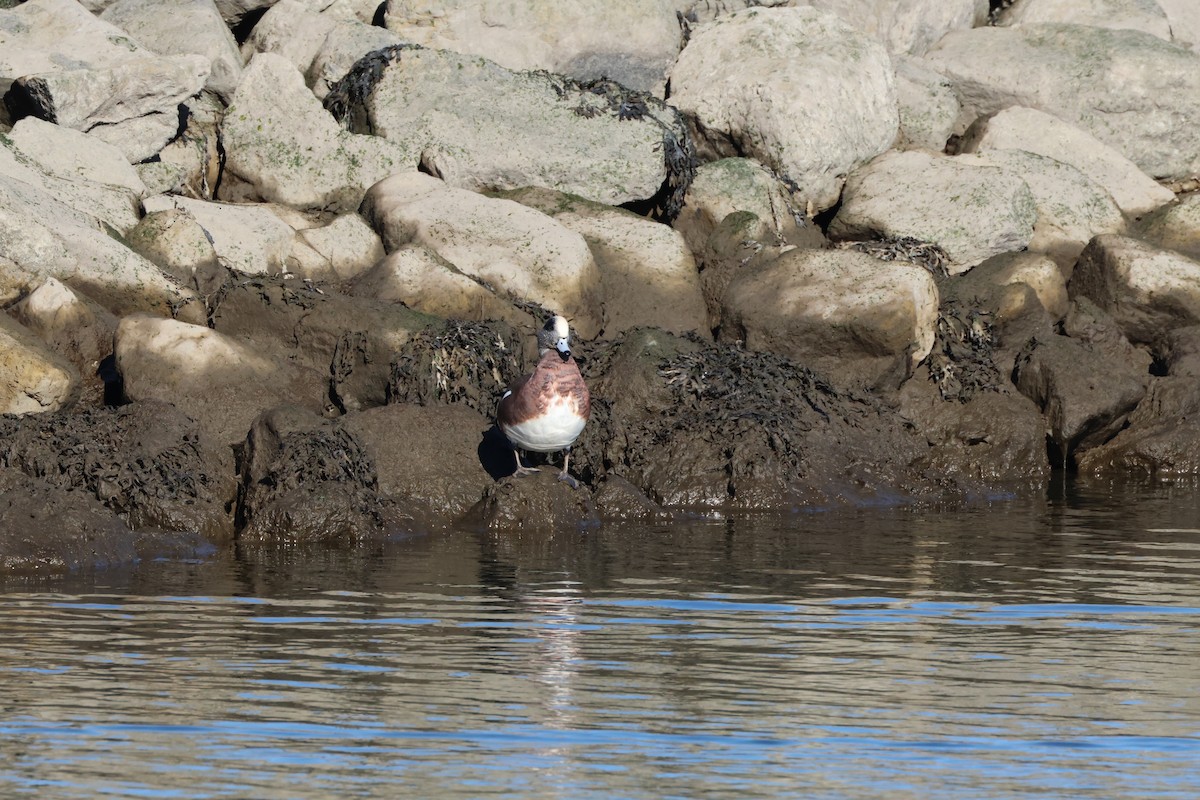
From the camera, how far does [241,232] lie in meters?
18.0

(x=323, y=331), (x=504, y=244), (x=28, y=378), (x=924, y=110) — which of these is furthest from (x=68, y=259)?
(x=924, y=110)

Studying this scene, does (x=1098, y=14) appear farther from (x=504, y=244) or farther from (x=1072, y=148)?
(x=504, y=244)

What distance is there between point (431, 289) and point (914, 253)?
19.6ft

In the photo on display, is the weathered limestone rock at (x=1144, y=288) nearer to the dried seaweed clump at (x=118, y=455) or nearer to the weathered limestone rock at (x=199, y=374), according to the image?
the weathered limestone rock at (x=199, y=374)

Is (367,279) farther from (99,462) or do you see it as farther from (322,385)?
(99,462)

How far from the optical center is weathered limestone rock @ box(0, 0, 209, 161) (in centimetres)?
1945

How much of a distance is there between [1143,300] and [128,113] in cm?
1097

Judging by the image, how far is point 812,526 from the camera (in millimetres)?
14094

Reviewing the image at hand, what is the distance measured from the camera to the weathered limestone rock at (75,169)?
1788 centimetres

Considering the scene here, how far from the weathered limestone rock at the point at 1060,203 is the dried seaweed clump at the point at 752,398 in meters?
5.72

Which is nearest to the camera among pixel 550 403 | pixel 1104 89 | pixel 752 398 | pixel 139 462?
pixel 139 462

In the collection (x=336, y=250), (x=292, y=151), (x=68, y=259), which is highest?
(x=292, y=151)

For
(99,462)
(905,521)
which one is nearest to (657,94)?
(905,521)

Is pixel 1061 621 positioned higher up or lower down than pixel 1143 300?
lower down
